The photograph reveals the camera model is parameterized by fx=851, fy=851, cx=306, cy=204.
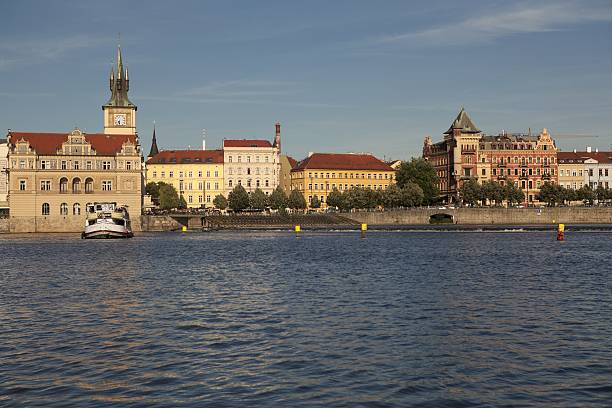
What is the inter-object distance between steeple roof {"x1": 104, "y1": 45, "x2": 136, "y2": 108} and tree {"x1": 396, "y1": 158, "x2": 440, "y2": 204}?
174ft

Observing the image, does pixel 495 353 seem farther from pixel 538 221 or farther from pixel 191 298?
pixel 538 221

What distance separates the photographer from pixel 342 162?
190 m

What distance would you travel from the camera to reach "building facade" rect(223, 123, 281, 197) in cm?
18100

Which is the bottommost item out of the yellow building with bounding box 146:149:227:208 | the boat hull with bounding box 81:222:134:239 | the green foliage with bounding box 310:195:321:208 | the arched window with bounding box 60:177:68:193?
the boat hull with bounding box 81:222:134:239

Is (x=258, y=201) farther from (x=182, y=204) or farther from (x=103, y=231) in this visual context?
(x=103, y=231)

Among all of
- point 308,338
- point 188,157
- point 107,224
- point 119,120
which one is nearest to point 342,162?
point 188,157

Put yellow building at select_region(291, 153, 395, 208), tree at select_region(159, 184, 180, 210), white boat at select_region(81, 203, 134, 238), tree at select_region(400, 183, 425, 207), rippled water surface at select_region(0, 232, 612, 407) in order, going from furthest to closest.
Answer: yellow building at select_region(291, 153, 395, 208), tree at select_region(159, 184, 180, 210), tree at select_region(400, 183, 425, 207), white boat at select_region(81, 203, 134, 238), rippled water surface at select_region(0, 232, 612, 407)

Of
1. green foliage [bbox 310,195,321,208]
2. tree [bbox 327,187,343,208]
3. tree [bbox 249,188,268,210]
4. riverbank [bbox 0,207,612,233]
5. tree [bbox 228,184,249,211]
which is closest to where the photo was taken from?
riverbank [bbox 0,207,612,233]

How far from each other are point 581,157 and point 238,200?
7764cm

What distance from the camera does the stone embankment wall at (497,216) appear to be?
143 m

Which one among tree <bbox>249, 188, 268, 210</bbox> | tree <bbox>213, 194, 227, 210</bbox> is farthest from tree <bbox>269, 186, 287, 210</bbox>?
tree <bbox>213, 194, 227, 210</bbox>

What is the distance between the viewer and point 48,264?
57.2m

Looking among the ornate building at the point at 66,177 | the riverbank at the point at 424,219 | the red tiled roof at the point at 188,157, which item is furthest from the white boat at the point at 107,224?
the red tiled roof at the point at 188,157

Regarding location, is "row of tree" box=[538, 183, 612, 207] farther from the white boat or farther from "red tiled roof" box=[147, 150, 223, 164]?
the white boat
